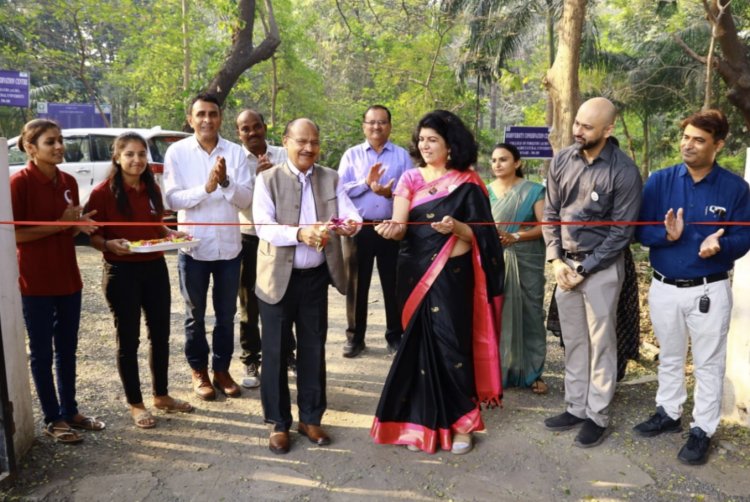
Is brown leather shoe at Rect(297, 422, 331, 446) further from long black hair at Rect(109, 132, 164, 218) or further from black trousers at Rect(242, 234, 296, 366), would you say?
long black hair at Rect(109, 132, 164, 218)

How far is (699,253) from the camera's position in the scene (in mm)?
3254

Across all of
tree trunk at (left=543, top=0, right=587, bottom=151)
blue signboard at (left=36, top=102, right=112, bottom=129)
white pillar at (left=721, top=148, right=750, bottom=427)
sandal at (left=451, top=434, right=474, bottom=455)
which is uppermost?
blue signboard at (left=36, top=102, right=112, bottom=129)

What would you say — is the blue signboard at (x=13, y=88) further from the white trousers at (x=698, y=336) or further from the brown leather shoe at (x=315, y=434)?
the white trousers at (x=698, y=336)

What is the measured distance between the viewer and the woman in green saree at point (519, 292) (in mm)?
4309

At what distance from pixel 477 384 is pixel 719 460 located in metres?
1.36

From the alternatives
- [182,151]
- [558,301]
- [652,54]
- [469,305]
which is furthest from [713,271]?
[652,54]

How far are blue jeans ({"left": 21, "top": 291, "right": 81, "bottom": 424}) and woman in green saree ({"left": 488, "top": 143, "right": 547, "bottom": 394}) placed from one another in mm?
2780

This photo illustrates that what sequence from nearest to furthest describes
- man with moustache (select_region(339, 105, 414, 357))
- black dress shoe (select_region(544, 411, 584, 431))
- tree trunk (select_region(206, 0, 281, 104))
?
black dress shoe (select_region(544, 411, 584, 431))
man with moustache (select_region(339, 105, 414, 357))
tree trunk (select_region(206, 0, 281, 104))

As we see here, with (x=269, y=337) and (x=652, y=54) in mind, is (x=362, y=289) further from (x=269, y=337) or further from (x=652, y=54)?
(x=652, y=54)

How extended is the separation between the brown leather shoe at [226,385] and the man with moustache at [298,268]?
0.76 meters

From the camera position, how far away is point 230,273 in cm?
397

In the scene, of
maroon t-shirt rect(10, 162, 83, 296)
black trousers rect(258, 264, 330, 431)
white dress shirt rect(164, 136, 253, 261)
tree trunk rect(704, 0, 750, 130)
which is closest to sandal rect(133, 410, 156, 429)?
black trousers rect(258, 264, 330, 431)

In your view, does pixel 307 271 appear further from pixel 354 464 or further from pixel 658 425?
pixel 658 425

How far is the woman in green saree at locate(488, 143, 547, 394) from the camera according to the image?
14.1 ft
